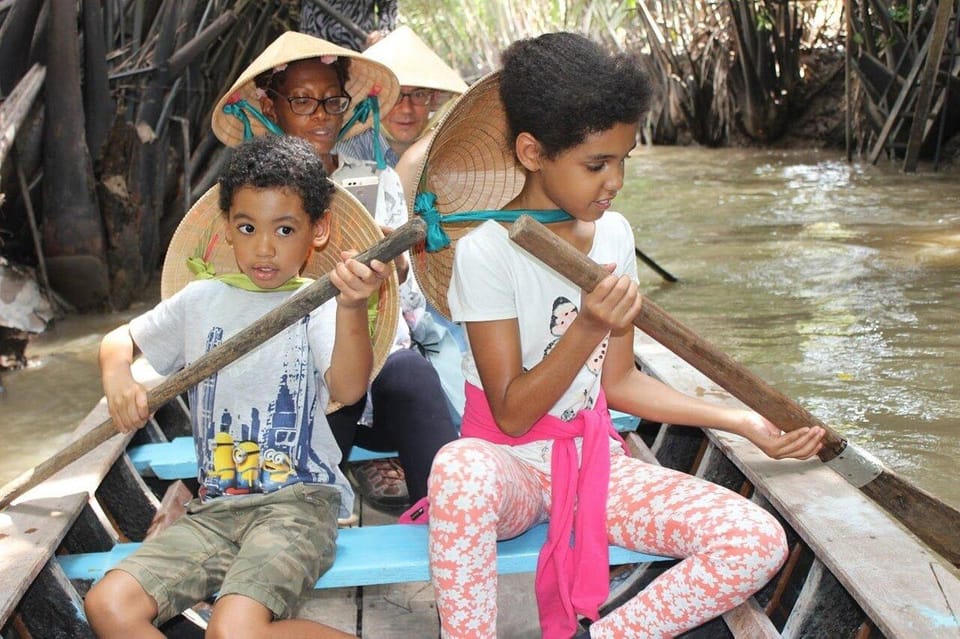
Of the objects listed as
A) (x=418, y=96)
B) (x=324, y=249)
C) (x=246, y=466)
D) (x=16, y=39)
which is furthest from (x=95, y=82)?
(x=246, y=466)

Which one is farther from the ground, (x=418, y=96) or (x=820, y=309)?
(x=418, y=96)

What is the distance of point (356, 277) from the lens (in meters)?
1.76

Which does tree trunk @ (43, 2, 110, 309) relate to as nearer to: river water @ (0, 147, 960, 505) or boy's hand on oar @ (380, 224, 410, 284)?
river water @ (0, 147, 960, 505)

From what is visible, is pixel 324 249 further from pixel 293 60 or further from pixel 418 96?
pixel 418 96

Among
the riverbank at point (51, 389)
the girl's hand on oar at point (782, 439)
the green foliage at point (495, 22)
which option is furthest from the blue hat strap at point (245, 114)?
the green foliage at point (495, 22)

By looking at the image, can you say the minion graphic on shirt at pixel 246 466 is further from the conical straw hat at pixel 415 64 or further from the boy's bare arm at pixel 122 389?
the conical straw hat at pixel 415 64

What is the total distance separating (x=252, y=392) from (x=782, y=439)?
0.99m

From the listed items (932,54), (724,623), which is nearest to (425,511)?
(724,623)

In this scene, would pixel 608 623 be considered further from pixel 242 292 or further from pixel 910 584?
pixel 242 292

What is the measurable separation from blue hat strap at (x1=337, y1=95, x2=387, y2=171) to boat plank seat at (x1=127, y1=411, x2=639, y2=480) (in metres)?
0.73

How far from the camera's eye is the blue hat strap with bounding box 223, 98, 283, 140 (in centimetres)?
258

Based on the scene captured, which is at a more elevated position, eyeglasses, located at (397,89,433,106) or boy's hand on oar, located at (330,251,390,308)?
eyeglasses, located at (397,89,433,106)

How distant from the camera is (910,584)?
61.0 inches

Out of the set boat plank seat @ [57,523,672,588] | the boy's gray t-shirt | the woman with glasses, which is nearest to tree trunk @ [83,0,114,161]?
the woman with glasses
